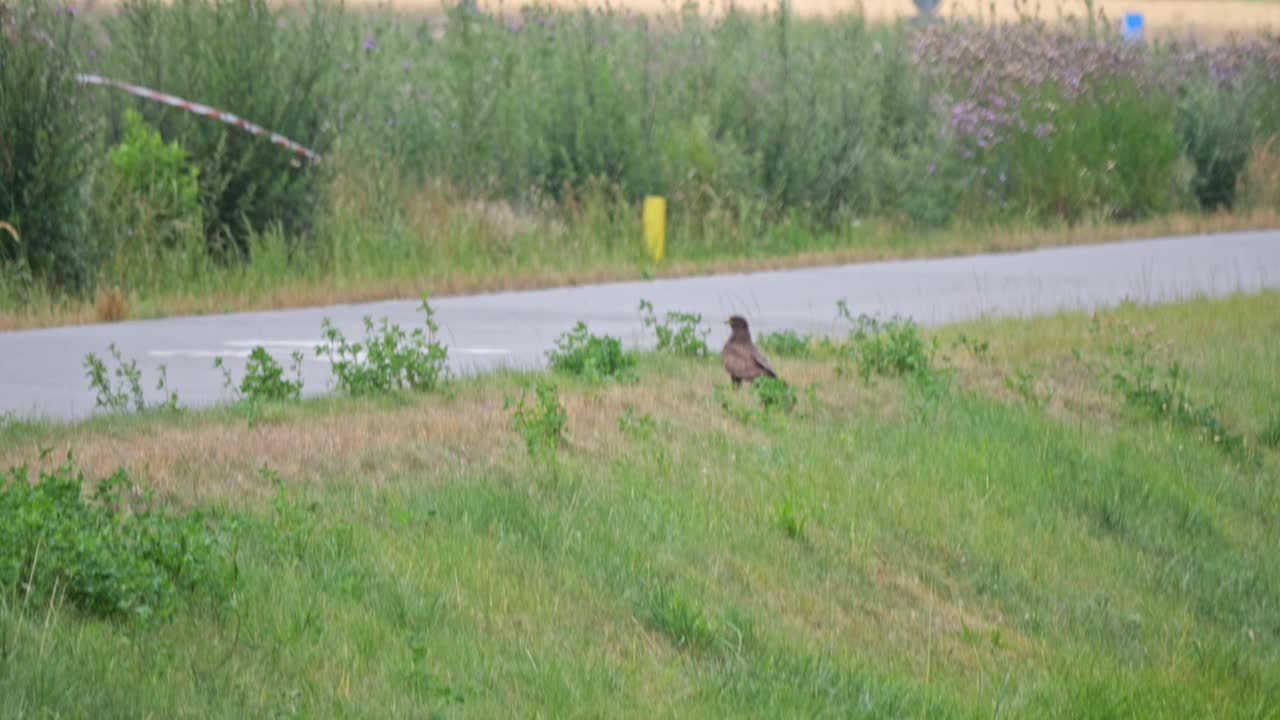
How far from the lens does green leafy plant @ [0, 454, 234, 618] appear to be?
Result: 5.48 m

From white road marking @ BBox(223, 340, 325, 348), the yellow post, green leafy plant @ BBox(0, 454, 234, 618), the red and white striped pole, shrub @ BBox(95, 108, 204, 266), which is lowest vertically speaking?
green leafy plant @ BBox(0, 454, 234, 618)

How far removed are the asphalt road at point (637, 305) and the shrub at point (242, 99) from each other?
1.94m

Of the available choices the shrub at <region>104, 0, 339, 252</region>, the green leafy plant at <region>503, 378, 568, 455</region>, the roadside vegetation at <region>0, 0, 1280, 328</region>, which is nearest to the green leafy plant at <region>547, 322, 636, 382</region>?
the green leafy plant at <region>503, 378, 568, 455</region>

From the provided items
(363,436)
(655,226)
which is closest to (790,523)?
(363,436)

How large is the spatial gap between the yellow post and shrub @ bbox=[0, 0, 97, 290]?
5371 mm

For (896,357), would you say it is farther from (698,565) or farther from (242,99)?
(242,99)

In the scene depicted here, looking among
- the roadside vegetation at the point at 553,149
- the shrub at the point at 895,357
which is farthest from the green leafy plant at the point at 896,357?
the roadside vegetation at the point at 553,149

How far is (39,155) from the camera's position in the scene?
44.8 feet

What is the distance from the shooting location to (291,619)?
5.61 meters

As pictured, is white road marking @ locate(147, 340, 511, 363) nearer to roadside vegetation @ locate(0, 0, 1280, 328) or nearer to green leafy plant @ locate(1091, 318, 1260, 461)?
roadside vegetation @ locate(0, 0, 1280, 328)

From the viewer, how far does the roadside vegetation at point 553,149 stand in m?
14.4

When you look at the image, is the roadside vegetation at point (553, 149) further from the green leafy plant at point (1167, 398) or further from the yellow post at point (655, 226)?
the green leafy plant at point (1167, 398)

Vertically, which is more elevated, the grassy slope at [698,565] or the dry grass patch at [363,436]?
the dry grass patch at [363,436]

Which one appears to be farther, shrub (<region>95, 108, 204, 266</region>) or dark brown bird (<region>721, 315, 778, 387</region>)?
shrub (<region>95, 108, 204, 266</region>)
